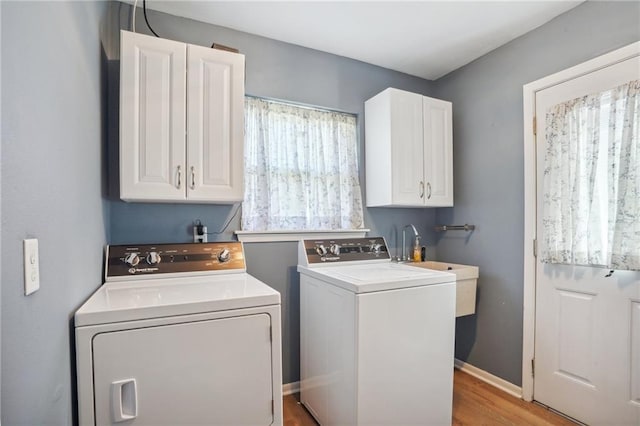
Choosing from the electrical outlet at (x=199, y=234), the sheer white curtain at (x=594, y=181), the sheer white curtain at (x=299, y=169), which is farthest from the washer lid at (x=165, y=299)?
the sheer white curtain at (x=594, y=181)

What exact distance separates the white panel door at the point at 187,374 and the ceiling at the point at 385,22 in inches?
72.4

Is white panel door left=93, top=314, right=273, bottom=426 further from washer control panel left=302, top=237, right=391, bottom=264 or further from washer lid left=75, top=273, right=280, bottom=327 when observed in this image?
washer control panel left=302, top=237, right=391, bottom=264

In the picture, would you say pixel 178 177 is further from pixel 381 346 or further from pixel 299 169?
pixel 381 346

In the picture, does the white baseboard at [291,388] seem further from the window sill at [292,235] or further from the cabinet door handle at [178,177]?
the cabinet door handle at [178,177]

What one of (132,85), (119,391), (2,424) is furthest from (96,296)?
(132,85)

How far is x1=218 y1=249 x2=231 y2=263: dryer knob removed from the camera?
1.95m

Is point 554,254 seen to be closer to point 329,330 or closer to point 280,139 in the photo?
point 329,330

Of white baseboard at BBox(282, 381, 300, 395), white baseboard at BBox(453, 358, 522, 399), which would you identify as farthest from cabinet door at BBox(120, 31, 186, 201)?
white baseboard at BBox(453, 358, 522, 399)

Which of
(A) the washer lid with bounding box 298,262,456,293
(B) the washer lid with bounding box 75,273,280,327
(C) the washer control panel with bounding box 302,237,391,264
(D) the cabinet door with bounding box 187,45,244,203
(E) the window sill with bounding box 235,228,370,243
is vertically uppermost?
(D) the cabinet door with bounding box 187,45,244,203

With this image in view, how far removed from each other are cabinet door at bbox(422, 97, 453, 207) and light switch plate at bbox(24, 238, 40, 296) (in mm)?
2348

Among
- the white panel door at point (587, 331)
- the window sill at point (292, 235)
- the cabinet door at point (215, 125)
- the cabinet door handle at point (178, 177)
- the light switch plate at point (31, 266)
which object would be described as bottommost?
the white panel door at point (587, 331)

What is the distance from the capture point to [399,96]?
96.1 inches

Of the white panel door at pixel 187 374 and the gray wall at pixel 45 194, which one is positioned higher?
the gray wall at pixel 45 194

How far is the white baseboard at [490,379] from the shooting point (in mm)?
2271
